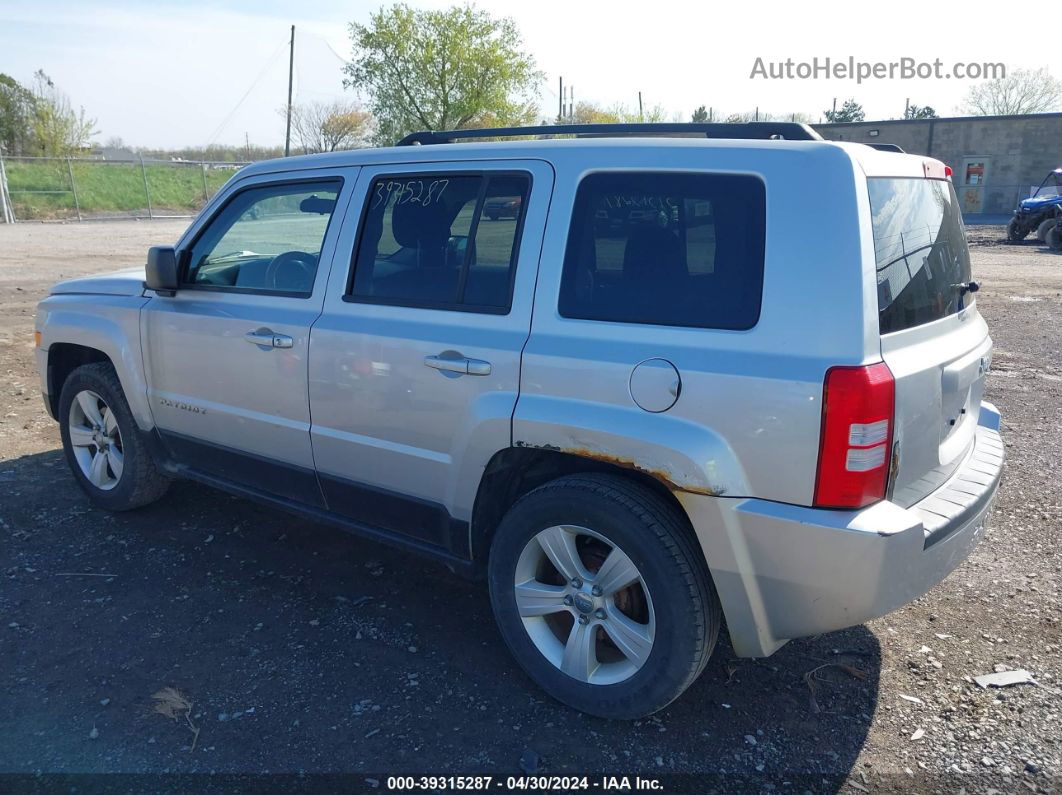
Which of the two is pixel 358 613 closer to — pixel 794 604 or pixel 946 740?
pixel 794 604

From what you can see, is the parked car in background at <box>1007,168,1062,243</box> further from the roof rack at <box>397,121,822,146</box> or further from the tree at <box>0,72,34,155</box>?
the tree at <box>0,72,34,155</box>

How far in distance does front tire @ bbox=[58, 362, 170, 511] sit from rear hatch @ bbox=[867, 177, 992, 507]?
12.5 ft

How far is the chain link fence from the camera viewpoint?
30.9 m

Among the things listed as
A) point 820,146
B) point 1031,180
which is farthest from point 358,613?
point 1031,180

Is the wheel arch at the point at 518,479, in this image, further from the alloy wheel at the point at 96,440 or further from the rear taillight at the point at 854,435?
the alloy wheel at the point at 96,440

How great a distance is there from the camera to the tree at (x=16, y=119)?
1607 inches

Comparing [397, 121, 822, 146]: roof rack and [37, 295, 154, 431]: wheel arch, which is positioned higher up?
[397, 121, 822, 146]: roof rack

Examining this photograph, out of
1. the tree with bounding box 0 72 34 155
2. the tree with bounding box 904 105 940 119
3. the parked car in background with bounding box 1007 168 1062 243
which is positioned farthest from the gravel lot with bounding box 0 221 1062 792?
the tree with bounding box 904 105 940 119

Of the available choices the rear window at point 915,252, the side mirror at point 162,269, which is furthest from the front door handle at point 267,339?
the rear window at point 915,252

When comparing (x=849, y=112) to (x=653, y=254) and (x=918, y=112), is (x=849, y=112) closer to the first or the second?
(x=918, y=112)

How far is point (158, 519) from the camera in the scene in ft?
15.5

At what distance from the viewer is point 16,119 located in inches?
1623

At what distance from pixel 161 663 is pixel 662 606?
2.05 metres

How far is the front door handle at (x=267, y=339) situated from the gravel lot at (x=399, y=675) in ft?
3.88
